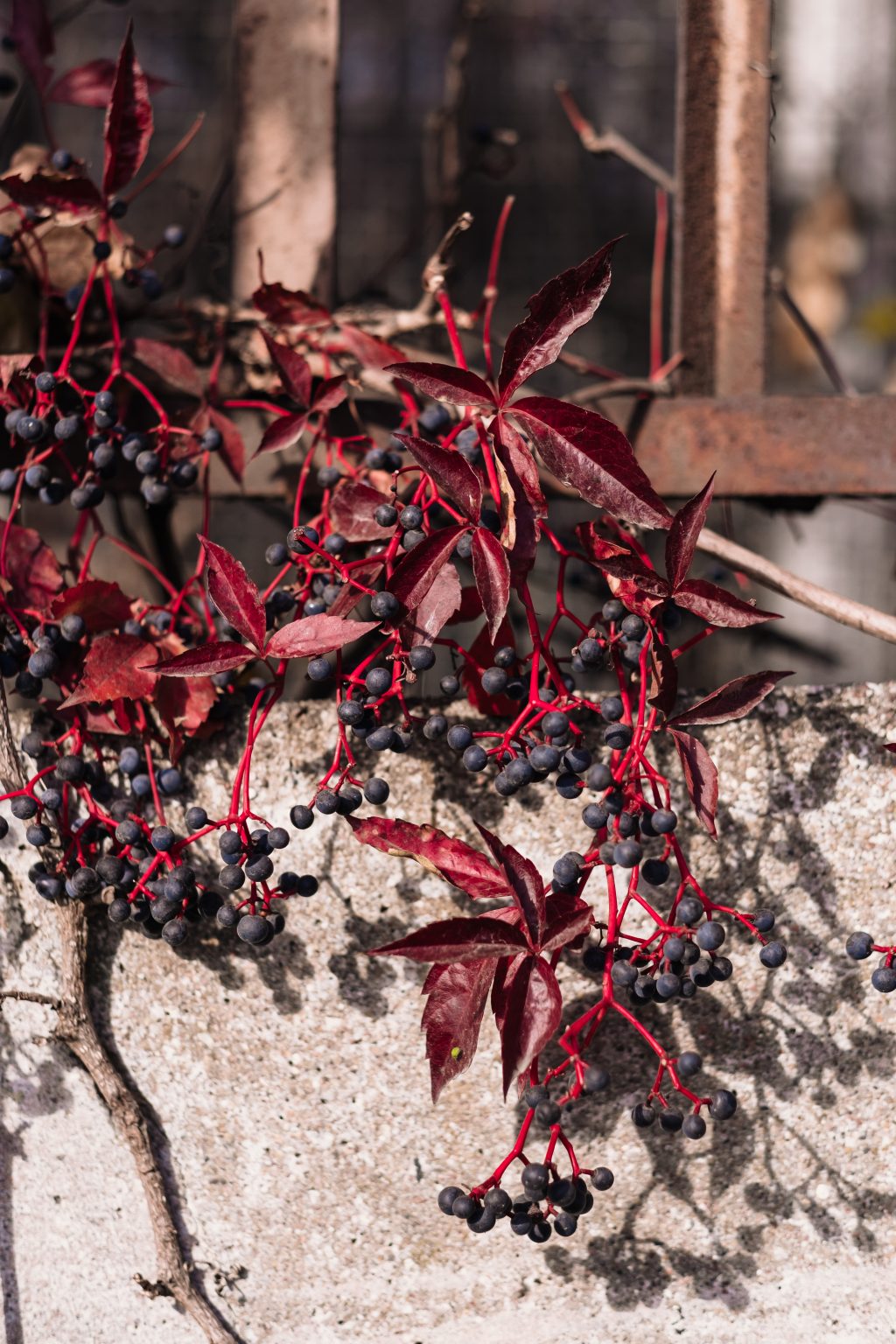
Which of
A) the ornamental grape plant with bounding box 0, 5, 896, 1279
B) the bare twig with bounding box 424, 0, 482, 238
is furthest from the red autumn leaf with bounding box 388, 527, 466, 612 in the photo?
the bare twig with bounding box 424, 0, 482, 238

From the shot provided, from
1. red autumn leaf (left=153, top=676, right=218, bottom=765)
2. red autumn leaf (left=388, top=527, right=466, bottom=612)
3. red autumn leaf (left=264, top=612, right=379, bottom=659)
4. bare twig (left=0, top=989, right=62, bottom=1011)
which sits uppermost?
red autumn leaf (left=388, top=527, right=466, bottom=612)

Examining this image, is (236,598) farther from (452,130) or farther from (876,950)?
(452,130)

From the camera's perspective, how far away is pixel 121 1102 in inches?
38.0

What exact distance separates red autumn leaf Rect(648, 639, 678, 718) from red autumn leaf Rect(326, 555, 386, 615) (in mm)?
218

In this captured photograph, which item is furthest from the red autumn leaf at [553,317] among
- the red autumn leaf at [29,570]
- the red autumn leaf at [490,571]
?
the red autumn leaf at [29,570]

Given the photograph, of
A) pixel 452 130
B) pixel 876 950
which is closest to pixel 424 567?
pixel 876 950

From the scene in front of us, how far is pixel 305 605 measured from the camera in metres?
0.89

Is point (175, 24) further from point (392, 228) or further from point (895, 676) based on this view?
point (895, 676)

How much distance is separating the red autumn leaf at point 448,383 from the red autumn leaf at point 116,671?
30 cm

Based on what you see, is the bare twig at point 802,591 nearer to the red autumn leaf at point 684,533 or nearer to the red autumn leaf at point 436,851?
Answer: the red autumn leaf at point 684,533

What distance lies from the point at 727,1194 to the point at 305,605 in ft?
2.05

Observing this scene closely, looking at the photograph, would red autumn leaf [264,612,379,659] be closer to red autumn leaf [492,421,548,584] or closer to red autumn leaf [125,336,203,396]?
red autumn leaf [492,421,548,584]

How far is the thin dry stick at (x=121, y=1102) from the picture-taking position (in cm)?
95

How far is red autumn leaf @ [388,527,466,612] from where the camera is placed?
80 centimetres
